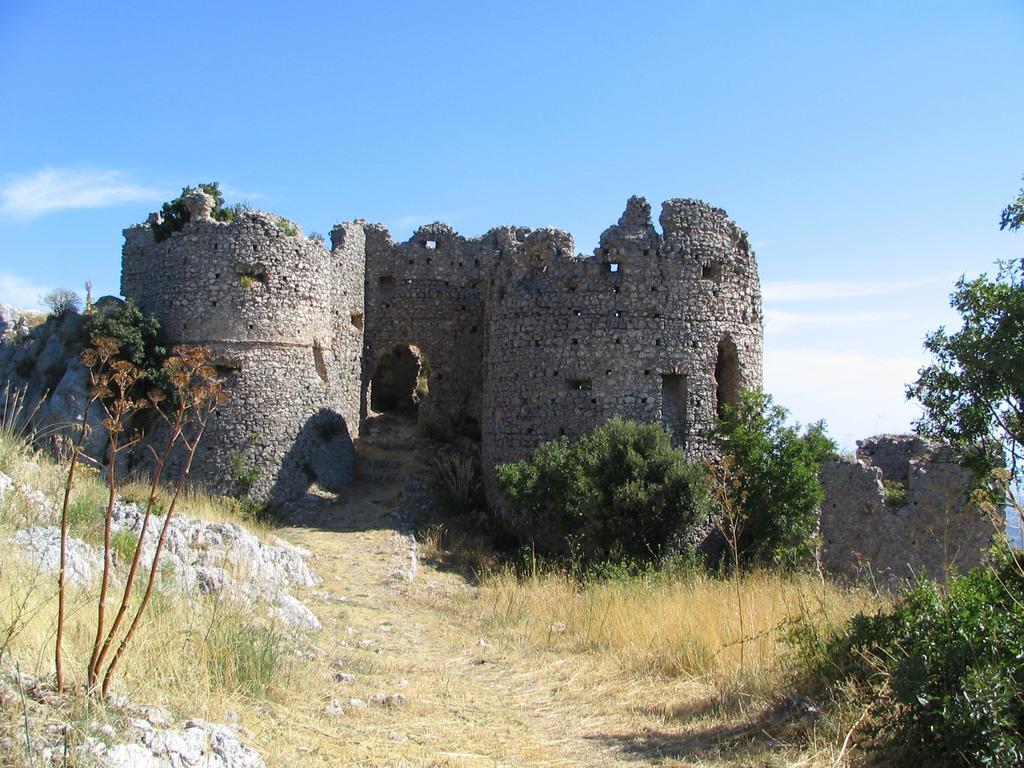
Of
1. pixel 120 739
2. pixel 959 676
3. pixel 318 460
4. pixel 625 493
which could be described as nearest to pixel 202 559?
pixel 120 739

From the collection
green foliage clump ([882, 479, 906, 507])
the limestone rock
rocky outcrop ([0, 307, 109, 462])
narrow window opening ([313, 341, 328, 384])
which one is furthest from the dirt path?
green foliage clump ([882, 479, 906, 507])

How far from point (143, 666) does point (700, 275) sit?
42.1 ft

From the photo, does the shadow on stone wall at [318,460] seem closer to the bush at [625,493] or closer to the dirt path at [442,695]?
the dirt path at [442,695]

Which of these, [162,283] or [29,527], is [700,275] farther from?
[29,527]

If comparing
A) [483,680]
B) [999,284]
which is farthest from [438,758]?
[999,284]

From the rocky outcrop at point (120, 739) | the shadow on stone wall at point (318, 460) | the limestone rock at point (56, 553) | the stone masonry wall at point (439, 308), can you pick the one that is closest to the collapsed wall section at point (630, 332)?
the shadow on stone wall at point (318, 460)

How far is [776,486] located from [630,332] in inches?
146

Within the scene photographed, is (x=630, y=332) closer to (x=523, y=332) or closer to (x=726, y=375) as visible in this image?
(x=523, y=332)

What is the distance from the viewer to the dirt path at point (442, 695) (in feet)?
18.5

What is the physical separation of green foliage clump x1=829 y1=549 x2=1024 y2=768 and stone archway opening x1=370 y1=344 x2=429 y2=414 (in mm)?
20058

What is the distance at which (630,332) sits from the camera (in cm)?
1571

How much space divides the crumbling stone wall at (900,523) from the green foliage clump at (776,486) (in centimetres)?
64

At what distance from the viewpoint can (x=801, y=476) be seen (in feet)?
46.5

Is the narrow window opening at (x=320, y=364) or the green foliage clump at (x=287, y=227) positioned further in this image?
the narrow window opening at (x=320, y=364)
